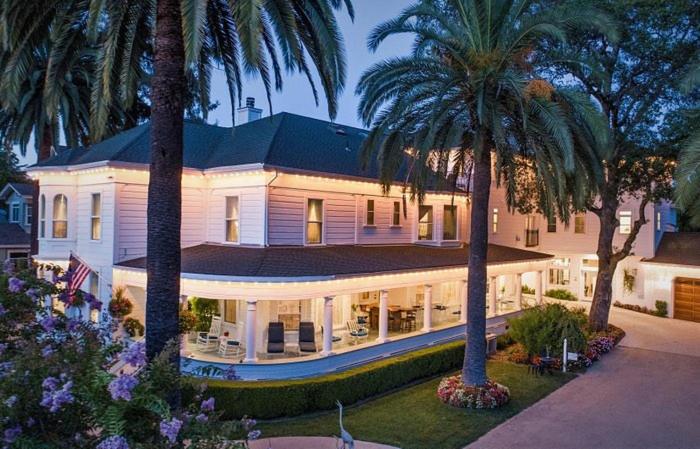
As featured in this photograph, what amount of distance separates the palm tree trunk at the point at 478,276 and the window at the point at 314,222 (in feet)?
24.1

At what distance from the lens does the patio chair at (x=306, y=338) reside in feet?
50.9

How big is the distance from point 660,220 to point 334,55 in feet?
91.0

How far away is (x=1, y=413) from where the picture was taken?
463cm

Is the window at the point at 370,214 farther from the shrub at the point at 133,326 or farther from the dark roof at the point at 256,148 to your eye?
the shrub at the point at 133,326

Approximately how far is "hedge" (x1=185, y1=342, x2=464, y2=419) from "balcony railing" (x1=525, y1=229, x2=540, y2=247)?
19.8 m

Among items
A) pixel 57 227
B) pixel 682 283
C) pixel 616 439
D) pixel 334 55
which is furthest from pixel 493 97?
pixel 682 283

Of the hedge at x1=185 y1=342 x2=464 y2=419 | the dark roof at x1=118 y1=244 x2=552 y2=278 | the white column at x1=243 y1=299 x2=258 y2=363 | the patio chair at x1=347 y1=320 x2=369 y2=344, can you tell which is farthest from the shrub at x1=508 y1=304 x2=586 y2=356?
the white column at x1=243 y1=299 x2=258 y2=363

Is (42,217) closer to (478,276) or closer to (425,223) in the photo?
(425,223)

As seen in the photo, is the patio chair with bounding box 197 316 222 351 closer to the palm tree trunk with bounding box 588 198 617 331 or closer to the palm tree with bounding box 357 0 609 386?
the palm tree with bounding box 357 0 609 386

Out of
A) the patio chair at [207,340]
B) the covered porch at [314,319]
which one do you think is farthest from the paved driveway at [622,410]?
the patio chair at [207,340]

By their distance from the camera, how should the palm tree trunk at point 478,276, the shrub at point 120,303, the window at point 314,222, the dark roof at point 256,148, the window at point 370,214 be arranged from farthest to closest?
1. the window at point 370,214
2. the window at point 314,222
3. the dark roof at point 256,148
4. the shrub at point 120,303
5. the palm tree trunk at point 478,276

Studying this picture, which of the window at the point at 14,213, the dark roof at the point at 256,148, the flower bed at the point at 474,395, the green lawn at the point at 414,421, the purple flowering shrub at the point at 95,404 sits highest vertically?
the dark roof at the point at 256,148

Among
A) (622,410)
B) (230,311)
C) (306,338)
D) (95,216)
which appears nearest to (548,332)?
(622,410)

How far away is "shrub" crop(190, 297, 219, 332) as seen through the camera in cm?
1817
